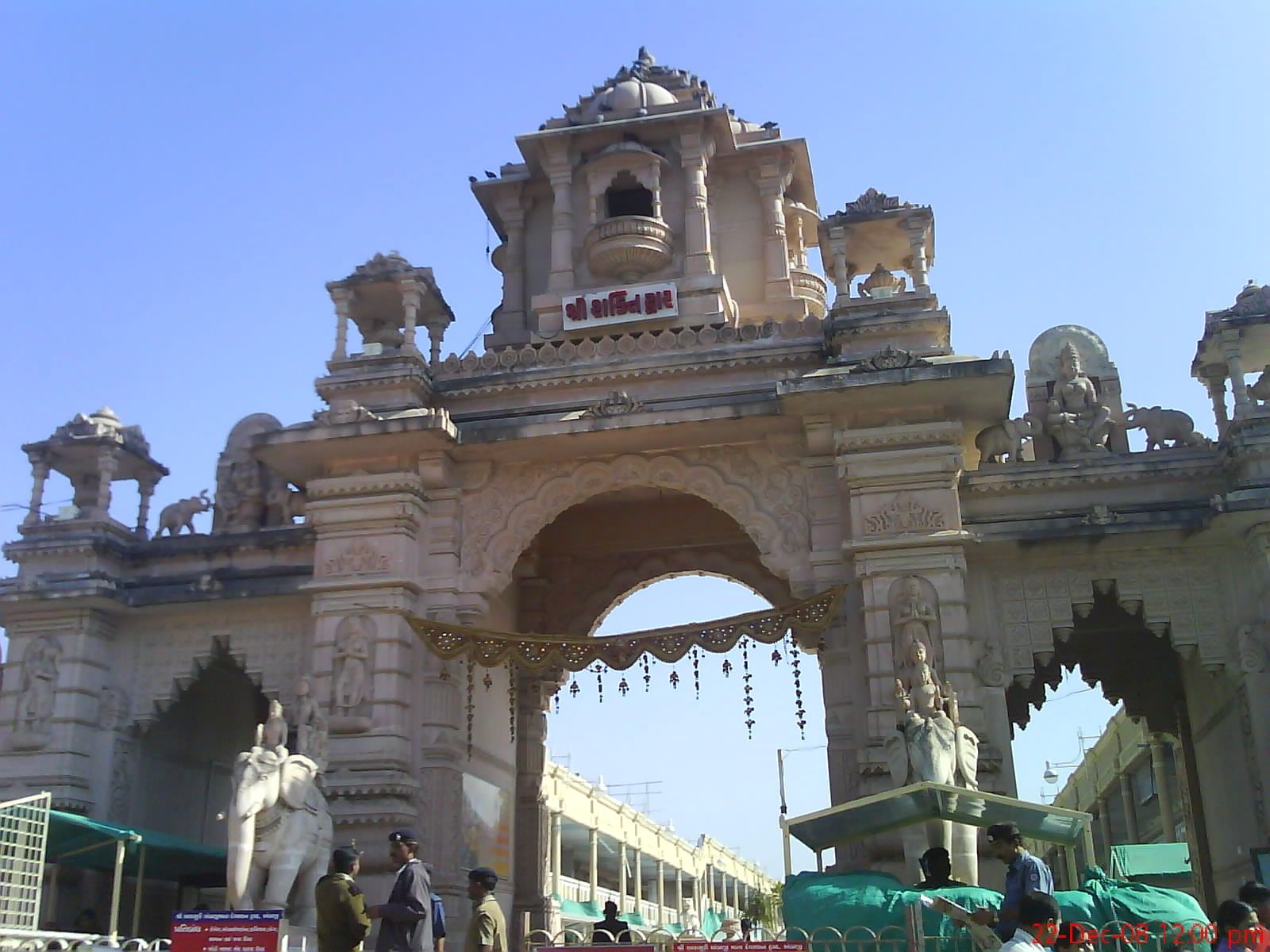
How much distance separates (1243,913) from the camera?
746 centimetres

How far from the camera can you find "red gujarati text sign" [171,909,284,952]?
379 inches

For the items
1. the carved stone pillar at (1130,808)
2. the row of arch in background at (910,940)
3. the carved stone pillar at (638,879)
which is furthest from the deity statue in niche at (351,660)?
the carved stone pillar at (638,879)

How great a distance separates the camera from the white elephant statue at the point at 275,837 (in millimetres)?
13141

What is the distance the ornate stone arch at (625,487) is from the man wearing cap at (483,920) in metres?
8.53

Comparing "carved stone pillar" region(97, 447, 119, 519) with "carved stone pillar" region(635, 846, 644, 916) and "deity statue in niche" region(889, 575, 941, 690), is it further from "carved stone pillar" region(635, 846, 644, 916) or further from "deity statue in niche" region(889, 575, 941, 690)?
"carved stone pillar" region(635, 846, 644, 916)

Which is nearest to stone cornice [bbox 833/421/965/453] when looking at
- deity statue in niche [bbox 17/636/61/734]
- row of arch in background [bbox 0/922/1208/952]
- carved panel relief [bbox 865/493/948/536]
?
carved panel relief [bbox 865/493/948/536]

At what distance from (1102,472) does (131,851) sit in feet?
47.9

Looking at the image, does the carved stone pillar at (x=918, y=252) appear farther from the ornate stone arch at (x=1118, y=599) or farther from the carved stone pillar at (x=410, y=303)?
the carved stone pillar at (x=410, y=303)

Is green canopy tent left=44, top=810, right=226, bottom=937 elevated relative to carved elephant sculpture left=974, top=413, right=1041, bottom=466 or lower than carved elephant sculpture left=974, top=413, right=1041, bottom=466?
lower

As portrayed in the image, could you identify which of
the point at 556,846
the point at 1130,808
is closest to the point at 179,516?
the point at 556,846

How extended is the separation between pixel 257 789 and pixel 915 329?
35.3 ft

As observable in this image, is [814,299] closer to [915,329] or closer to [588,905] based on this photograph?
[915,329]

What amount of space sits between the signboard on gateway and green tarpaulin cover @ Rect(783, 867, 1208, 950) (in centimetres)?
1138

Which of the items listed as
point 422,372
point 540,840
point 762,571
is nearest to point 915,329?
point 762,571
